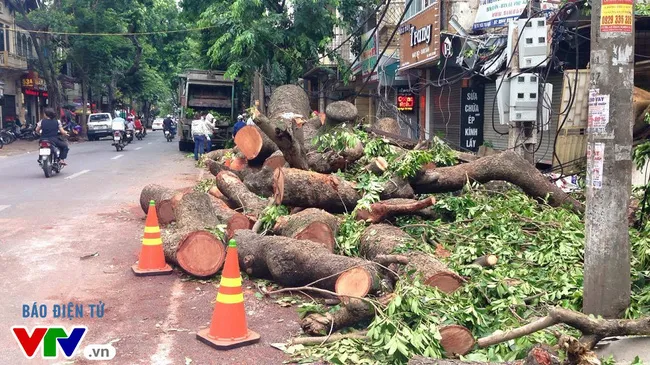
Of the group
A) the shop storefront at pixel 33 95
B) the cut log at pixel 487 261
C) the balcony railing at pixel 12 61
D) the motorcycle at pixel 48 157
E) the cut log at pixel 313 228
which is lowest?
the cut log at pixel 487 261

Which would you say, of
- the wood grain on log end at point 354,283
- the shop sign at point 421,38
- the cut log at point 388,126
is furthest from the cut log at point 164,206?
the shop sign at point 421,38

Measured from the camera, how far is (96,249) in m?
8.02

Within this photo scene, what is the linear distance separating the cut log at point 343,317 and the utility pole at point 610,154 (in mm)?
1617

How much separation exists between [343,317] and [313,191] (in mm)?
3014

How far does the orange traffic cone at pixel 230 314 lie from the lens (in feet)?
16.0

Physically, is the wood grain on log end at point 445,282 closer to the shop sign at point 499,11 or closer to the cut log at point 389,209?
the cut log at point 389,209

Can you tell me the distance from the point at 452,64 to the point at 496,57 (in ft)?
9.62

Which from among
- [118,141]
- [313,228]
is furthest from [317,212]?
[118,141]

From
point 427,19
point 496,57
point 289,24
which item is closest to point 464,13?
point 427,19

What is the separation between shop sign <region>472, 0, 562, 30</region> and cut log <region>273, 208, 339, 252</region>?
6.82 m

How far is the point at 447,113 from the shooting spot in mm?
18109

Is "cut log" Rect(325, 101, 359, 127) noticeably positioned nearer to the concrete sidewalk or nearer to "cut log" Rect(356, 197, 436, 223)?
"cut log" Rect(356, 197, 436, 223)

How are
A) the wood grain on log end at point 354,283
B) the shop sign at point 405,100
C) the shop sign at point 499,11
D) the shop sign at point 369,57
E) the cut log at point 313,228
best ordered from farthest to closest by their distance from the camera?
the shop sign at point 369,57
the shop sign at point 405,100
the shop sign at point 499,11
the cut log at point 313,228
the wood grain on log end at point 354,283

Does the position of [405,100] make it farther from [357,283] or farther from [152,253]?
[357,283]
